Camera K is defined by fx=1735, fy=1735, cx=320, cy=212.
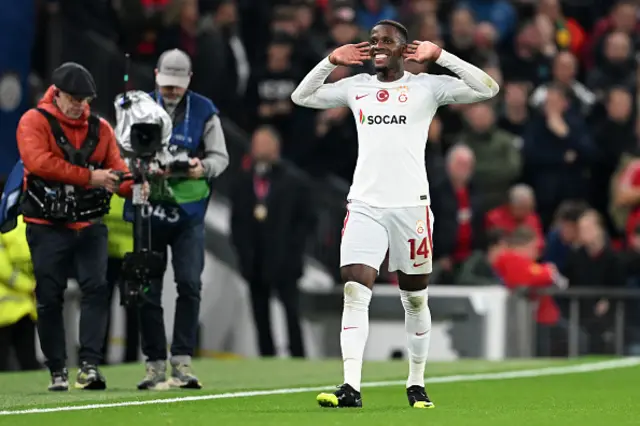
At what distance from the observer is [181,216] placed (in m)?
12.7

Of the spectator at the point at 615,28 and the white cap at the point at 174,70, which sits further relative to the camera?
the spectator at the point at 615,28

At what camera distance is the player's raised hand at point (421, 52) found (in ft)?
34.4

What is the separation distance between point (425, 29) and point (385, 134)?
381 inches

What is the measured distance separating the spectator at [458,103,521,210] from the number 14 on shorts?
28.7ft

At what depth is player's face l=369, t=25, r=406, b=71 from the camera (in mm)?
10531

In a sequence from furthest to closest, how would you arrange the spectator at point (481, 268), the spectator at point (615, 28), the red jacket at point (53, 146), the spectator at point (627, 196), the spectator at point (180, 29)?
A: 1. the spectator at point (615, 28)
2. the spectator at point (180, 29)
3. the spectator at point (627, 196)
4. the spectator at point (481, 268)
5. the red jacket at point (53, 146)

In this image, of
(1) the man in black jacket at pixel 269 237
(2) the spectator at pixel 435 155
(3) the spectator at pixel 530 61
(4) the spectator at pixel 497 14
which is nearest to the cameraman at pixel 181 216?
(1) the man in black jacket at pixel 269 237

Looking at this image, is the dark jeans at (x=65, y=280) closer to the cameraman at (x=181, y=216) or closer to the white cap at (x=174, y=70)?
the cameraman at (x=181, y=216)

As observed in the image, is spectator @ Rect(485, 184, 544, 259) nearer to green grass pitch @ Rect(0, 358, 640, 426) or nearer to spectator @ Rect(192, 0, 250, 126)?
green grass pitch @ Rect(0, 358, 640, 426)

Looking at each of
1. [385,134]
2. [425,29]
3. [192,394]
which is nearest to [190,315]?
[192,394]

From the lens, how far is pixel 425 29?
20.1m

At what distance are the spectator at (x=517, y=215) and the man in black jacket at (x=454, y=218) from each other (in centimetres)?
28

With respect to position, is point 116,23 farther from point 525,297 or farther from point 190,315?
point 190,315

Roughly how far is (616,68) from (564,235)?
3.27 m
